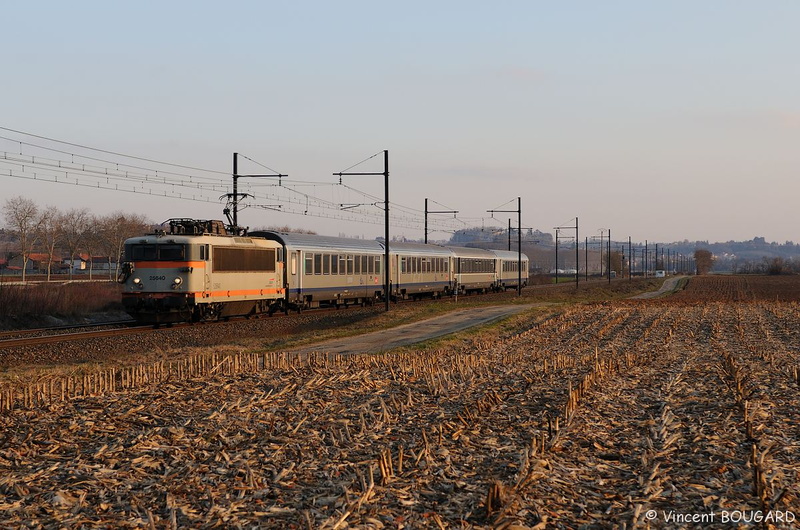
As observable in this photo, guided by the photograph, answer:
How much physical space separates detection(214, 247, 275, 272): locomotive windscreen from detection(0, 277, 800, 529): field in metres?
13.9

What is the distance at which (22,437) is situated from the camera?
10297 mm

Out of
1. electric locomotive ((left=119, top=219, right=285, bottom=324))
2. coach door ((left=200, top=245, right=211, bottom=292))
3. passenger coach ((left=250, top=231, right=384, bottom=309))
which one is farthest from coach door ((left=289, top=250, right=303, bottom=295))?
coach door ((left=200, top=245, right=211, bottom=292))

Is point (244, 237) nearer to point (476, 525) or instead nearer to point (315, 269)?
point (315, 269)

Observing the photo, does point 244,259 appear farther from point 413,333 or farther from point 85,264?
point 85,264

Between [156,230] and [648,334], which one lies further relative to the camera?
[156,230]

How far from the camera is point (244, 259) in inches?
1286

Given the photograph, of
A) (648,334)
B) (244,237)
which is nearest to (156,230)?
(244,237)

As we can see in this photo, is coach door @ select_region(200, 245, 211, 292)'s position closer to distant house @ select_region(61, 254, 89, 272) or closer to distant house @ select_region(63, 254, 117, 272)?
distant house @ select_region(63, 254, 117, 272)

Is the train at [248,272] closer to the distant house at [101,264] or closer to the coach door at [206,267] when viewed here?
the coach door at [206,267]

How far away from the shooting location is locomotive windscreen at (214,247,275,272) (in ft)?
101

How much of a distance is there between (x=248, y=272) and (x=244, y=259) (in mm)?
675

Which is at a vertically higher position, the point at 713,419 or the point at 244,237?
the point at 244,237

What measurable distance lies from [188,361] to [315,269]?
21.0 m

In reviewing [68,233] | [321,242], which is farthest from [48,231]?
[321,242]
